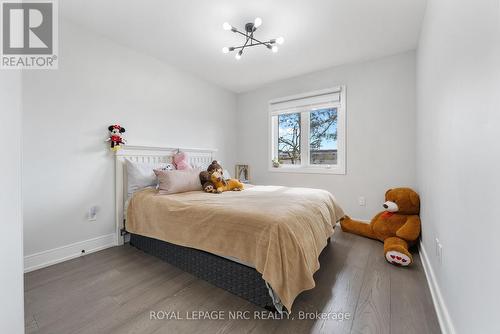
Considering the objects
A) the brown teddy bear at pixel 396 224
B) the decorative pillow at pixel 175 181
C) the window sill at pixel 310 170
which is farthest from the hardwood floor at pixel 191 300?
the window sill at pixel 310 170

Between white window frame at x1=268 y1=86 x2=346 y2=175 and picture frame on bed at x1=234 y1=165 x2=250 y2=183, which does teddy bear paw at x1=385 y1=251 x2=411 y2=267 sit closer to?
white window frame at x1=268 y1=86 x2=346 y2=175

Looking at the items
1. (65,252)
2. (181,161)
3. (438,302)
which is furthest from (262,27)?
(65,252)

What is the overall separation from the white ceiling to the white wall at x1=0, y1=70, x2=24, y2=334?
165 cm

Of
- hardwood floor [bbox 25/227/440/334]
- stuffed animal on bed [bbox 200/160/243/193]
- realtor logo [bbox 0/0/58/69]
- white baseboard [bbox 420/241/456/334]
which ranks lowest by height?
hardwood floor [bbox 25/227/440/334]

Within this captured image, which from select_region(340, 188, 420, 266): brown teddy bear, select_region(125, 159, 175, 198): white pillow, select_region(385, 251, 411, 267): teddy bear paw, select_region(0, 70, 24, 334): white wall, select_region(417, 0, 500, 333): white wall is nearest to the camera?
select_region(417, 0, 500, 333): white wall

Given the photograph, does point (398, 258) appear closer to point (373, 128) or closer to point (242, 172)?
point (373, 128)

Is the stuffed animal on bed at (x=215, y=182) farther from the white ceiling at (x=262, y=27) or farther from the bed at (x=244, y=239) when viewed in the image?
the white ceiling at (x=262, y=27)

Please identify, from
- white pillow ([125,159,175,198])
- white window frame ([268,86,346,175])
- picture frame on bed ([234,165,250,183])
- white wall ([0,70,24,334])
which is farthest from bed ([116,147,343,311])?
picture frame on bed ([234,165,250,183])

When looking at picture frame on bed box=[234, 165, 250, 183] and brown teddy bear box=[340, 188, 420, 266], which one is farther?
picture frame on bed box=[234, 165, 250, 183]

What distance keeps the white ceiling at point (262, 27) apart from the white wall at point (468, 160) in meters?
0.78

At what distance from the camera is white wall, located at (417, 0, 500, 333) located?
74 cm

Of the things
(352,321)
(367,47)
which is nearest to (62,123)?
(352,321)

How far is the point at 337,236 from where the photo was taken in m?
2.82

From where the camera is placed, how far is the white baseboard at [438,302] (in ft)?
3.87
